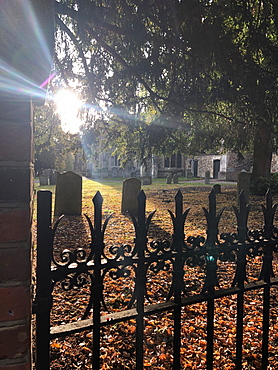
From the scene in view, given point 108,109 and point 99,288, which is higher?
point 108,109

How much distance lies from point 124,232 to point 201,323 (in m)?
3.66

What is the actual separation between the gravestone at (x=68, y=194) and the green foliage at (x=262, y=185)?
9.41m

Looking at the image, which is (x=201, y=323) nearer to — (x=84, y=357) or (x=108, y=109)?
(x=84, y=357)

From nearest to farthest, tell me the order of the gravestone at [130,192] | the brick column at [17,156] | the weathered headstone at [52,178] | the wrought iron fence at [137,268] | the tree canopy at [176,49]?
the brick column at [17,156] → the wrought iron fence at [137,268] → the tree canopy at [176,49] → the gravestone at [130,192] → the weathered headstone at [52,178]

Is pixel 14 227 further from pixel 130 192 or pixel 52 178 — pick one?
pixel 52 178

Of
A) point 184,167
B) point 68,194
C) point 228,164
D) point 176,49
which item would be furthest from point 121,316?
point 184,167

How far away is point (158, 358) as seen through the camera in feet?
7.07

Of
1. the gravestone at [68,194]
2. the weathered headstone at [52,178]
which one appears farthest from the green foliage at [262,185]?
the weathered headstone at [52,178]

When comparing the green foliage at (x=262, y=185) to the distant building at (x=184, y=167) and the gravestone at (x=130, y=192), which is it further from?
the distant building at (x=184, y=167)

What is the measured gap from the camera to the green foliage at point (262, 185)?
13.5 metres

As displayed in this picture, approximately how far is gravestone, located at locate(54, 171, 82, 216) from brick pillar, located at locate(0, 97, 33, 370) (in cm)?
697

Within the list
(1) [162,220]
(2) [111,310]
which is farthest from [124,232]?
(2) [111,310]

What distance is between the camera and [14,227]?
3.15 ft

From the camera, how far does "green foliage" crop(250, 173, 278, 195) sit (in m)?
13.5
